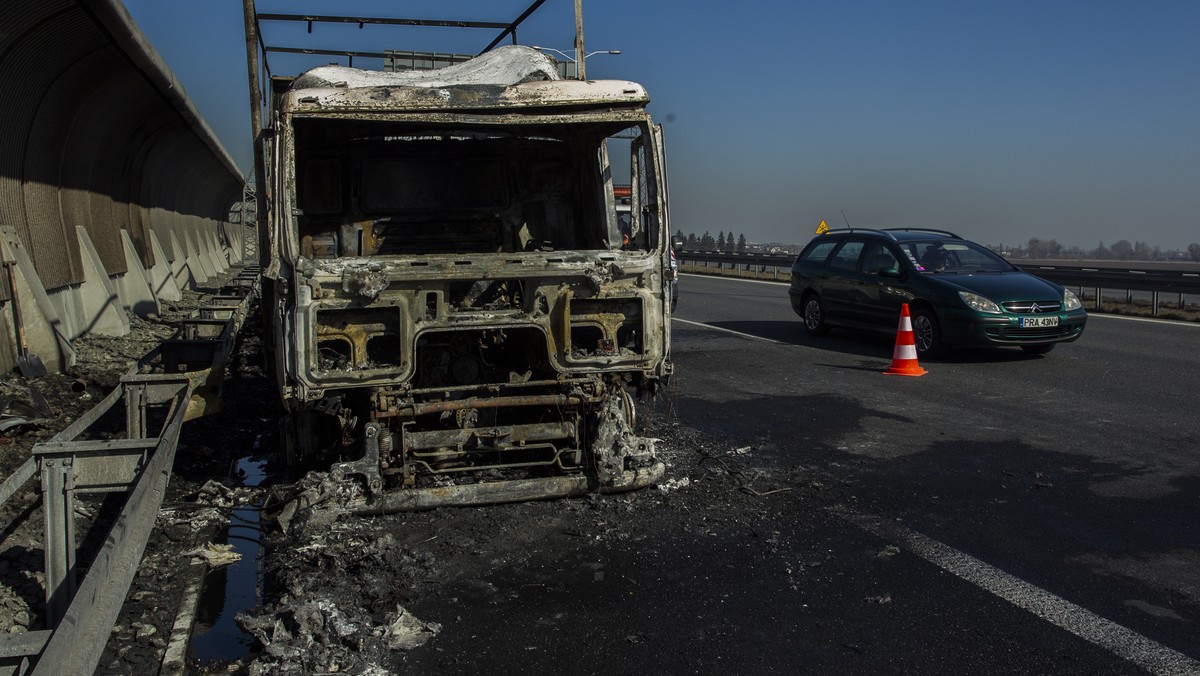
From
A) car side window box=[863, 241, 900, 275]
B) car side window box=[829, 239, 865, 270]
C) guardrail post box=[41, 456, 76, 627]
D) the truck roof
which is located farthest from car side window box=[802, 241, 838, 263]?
guardrail post box=[41, 456, 76, 627]

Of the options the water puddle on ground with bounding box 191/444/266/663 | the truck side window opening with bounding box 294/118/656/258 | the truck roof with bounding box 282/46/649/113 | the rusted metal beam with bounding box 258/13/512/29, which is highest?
the rusted metal beam with bounding box 258/13/512/29

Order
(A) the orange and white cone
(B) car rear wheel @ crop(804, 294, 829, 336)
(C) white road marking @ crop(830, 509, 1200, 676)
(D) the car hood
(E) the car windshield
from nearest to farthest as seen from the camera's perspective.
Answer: (C) white road marking @ crop(830, 509, 1200, 676) < (A) the orange and white cone < (D) the car hood < (E) the car windshield < (B) car rear wheel @ crop(804, 294, 829, 336)

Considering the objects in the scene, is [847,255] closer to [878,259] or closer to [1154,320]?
[878,259]

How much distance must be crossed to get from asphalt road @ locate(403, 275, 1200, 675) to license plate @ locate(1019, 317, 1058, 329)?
8.21 ft

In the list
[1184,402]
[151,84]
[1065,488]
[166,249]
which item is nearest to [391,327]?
[1065,488]

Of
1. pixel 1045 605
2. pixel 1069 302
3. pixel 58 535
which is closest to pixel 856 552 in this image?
pixel 1045 605

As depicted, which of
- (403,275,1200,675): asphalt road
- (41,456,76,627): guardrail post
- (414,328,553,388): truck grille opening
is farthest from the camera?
(414,328,553,388): truck grille opening

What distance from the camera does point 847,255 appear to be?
1406cm

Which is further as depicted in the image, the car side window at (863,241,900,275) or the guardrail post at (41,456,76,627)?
the car side window at (863,241,900,275)

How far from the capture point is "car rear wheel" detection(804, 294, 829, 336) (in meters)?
14.5

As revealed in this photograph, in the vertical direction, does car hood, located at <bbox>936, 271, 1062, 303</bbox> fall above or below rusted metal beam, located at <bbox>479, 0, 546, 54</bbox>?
below

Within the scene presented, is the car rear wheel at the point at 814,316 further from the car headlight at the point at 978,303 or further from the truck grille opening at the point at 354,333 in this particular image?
the truck grille opening at the point at 354,333

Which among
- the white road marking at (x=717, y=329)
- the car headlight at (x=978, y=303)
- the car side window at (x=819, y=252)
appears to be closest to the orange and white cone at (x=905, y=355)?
the car headlight at (x=978, y=303)

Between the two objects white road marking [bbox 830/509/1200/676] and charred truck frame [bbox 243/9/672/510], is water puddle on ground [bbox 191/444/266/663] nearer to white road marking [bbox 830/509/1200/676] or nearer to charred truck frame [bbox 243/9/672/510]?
charred truck frame [bbox 243/9/672/510]
